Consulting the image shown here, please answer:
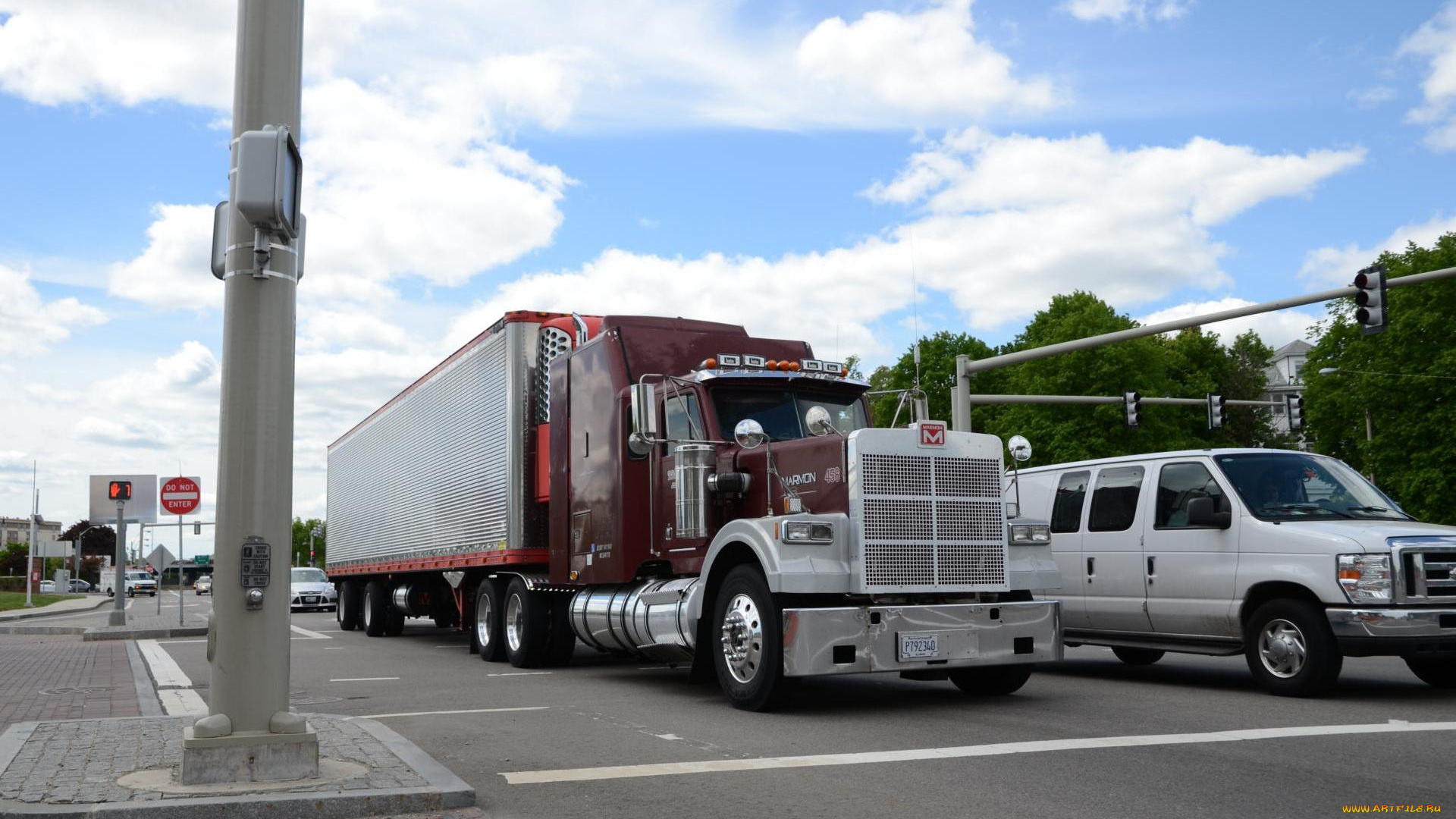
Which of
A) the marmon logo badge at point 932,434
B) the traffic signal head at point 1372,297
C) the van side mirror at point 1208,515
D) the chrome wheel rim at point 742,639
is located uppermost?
the traffic signal head at point 1372,297

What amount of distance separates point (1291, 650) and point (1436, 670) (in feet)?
4.87

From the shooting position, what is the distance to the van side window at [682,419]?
1139 centimetres

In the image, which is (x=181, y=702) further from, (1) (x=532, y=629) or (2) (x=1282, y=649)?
(2) (x=1282, y=649)

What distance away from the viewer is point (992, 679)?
34.8ft

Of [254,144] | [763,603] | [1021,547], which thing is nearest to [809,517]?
[763,603]

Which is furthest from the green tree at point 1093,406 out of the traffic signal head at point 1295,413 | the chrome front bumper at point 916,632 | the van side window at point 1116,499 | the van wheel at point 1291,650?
the chrome front bumper at point 916,632

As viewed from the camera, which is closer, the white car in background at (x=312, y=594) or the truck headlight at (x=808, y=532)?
the truck headlight at (x=808, y=532)

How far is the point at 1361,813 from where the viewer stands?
575 cm

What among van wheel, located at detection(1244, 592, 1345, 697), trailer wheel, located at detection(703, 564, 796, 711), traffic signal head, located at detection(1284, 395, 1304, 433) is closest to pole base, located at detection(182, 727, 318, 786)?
trailer wheel, located at detection(703, 564, 796, 711)

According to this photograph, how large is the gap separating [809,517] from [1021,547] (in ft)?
6.37

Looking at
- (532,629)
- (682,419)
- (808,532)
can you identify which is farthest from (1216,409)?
(808,532)

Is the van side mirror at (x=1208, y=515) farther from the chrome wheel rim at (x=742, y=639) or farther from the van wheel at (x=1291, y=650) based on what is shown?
the chrome wheel rim at (x=742, y=639)

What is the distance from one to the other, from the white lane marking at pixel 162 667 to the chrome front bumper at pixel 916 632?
6896mm

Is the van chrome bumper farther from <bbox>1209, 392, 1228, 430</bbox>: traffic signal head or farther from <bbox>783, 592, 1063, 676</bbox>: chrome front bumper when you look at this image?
<bbox>1209, 392, 1228, 430</bbox>: traffic signal head
